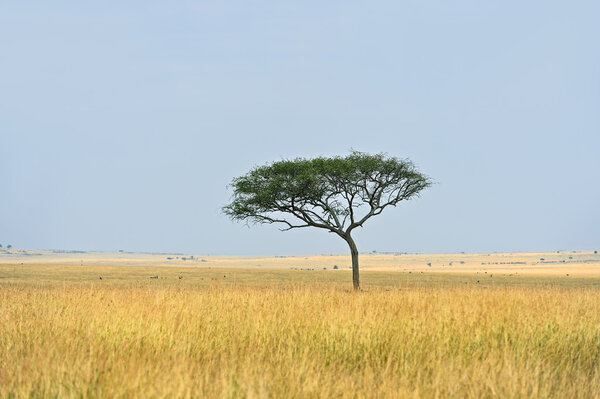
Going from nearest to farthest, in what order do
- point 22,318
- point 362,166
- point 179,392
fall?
point 179,392
point 22,318
point 362,166

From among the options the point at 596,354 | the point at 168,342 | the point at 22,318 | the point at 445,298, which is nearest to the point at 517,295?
the point at 445,298

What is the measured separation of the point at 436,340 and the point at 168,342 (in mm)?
4975

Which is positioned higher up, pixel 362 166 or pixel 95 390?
pixel 362 166

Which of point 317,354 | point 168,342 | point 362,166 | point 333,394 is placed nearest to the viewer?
point 333,394

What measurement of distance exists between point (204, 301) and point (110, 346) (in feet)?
17.6

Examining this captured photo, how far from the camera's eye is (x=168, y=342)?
36.0 ft

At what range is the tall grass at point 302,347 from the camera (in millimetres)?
7188

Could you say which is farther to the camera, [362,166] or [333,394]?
[362,166]

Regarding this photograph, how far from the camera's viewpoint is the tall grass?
719cm

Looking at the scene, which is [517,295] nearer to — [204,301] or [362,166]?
[204,301]

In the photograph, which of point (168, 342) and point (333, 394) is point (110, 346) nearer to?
point (168, 342)

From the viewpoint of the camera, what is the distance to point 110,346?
413 inches

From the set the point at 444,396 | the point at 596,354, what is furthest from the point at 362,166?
the point at 444,396

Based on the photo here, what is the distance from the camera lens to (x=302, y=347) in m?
10.7
